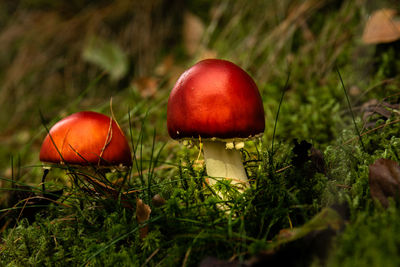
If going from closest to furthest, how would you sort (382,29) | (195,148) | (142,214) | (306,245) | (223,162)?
(306,245) → (142,214) → (223,162) → (195,148) → (382,29)

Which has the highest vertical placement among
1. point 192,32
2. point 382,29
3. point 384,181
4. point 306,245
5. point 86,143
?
point 192,32

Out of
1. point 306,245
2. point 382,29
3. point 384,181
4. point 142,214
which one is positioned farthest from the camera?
point 382,29

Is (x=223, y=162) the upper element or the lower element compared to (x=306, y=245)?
upper

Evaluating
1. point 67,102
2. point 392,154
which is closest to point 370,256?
point 392,154

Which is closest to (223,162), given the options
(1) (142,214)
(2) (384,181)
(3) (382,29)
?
(1) (142,214)

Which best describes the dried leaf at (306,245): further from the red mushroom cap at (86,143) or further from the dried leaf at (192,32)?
the dried leaf at (192,32)

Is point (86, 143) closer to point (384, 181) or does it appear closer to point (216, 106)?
point (216, 106)

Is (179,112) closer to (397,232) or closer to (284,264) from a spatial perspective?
(284,264)

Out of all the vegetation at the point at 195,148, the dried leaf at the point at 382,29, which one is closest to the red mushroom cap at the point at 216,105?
the vegetation at the point at 195,148
